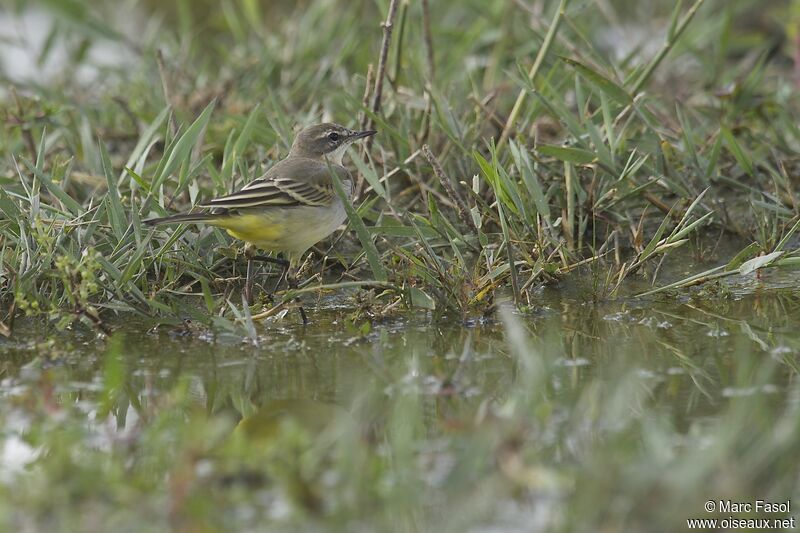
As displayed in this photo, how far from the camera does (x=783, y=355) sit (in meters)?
4.64

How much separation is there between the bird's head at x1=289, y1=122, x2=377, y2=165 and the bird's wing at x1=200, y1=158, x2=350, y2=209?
0.13 meters

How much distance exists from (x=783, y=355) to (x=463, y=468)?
190cm

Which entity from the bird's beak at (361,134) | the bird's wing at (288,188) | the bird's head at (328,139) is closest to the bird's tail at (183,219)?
the bird's wing at (288,188)

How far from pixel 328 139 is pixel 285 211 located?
0.96 metres

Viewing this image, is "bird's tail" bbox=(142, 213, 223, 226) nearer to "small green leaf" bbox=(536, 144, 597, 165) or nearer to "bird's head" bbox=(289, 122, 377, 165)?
"bird's head" bbox=(289, 122, 377, 165)

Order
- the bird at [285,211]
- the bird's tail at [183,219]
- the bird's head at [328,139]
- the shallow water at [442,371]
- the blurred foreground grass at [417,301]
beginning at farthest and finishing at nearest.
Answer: the bird's head at [328,139] → the bird at [285,211] → the bird's tail at [183,219] → the shallow water at [442,371] → the blurred foreground grass at [417,301]

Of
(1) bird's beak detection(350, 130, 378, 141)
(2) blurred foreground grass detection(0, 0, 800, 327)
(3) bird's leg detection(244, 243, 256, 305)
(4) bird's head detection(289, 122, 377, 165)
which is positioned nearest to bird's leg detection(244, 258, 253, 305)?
(3) bird's leg detection(244, 243, 256, 305)

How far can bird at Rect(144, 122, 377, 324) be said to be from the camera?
5.61 meters

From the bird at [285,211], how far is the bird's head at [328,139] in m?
0.04

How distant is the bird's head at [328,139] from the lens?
21.5ft

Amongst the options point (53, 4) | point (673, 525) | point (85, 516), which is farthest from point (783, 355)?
point (53, 4)

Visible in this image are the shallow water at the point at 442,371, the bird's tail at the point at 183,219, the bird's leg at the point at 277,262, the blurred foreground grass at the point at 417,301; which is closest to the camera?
the blurred foreground grass at the point at 417,301

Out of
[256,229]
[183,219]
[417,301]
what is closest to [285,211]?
[256,229]

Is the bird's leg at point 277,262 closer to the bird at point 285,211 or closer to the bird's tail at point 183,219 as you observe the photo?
the bird at point 285,211
